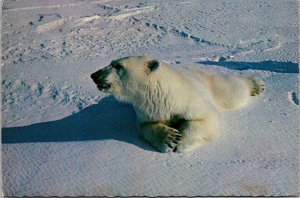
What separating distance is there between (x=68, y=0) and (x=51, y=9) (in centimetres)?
58

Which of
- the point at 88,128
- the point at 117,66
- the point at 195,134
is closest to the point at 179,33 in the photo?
the point at 88,128

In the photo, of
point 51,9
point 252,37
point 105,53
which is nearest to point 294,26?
point 252,37

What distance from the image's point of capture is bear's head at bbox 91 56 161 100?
2881mm

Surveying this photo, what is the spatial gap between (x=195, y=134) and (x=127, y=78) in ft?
1.83

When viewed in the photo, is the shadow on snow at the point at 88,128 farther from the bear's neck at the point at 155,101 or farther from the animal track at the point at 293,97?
the animal track at the point at 293,97

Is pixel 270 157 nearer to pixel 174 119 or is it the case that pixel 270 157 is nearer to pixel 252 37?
pixel 174 119

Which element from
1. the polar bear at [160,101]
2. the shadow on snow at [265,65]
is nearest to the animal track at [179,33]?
the shadow on snow at [265,65]

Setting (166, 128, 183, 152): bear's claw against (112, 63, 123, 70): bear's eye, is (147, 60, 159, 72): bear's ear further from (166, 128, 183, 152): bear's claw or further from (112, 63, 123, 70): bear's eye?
(166, 128, 183, 152): bear's claw

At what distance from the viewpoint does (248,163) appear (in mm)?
2715

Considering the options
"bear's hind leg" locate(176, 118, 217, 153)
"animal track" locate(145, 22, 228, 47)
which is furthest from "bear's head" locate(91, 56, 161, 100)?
"animal track" locate(145, 22, 228, 47)

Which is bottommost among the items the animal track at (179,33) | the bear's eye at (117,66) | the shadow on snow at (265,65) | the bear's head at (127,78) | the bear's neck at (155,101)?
the animal track at (179,33)

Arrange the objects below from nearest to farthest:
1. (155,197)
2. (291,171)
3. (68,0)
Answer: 1. (155,197)
2. (291,171)
3. (68,0)

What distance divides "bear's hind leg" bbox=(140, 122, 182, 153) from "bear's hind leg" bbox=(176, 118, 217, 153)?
0.04 m

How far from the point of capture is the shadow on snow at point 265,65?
4.42 meters
